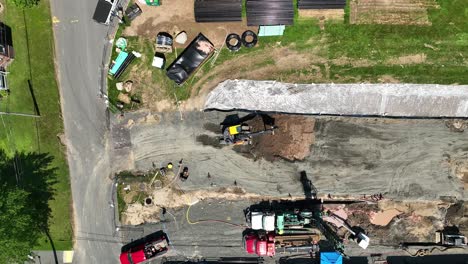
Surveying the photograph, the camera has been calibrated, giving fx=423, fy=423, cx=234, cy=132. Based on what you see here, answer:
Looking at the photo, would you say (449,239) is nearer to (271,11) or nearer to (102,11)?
(271,11)

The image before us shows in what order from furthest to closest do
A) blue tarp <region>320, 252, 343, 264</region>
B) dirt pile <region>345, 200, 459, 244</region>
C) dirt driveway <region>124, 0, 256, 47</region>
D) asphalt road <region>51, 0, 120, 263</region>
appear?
asphalt road <region>51, 0, 120, 263</region> < dirt driveway <region>124, 0, 256, 47</region> < dirt pile <region>345, 200, 459, 244</region> < blue tarp <region>320, 252, 343, 264</region>

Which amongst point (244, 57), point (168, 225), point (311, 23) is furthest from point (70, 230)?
point (311, 23)

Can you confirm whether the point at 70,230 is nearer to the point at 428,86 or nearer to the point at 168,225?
the point at 168,225

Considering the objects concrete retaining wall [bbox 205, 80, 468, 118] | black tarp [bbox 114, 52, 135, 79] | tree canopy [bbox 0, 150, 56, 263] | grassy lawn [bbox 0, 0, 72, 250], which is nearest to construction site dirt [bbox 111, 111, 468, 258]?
concrete retaining wall [bbox 205, 80, 468, 118]

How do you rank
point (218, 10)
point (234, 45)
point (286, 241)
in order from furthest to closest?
point (286, 241) → point (234, 45) → point (218, 10)

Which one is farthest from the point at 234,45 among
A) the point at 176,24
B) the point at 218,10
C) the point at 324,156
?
the point at 324,156

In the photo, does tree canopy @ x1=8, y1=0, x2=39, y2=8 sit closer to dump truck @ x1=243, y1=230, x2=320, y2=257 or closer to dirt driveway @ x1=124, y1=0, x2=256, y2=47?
dirt driveway @ x1=124, y1=0, x2=256, y2=47

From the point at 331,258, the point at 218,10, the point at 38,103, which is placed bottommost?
the point at 331,258
